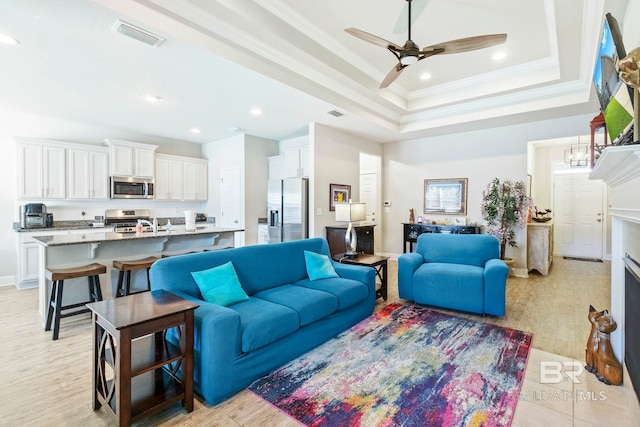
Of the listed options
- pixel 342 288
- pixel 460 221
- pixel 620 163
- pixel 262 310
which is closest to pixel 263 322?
pixel 262 310

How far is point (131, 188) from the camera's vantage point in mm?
6027

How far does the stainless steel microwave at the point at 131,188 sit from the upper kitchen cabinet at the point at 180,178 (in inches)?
8.9

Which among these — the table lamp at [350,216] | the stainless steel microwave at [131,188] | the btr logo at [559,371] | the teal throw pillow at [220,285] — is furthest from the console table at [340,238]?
the stainless steel microwave at [131,188]

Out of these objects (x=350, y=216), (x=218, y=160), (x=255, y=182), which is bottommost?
(x=350, y=216)

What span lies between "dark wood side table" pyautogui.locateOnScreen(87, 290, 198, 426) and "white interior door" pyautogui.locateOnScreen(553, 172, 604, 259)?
8.43m

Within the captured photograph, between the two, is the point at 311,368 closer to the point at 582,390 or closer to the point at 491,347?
the point at 491,347

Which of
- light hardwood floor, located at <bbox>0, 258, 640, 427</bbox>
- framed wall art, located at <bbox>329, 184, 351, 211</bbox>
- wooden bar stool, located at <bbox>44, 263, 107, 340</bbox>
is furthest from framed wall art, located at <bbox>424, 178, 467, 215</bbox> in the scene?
wooden bar stool, located at <bbox>44, 263, 107, 340</bbox>

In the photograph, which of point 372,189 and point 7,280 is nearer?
point 7,280

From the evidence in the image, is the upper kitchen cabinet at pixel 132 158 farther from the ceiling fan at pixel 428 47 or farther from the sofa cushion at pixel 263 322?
the ceiling fan at pixel 428 47

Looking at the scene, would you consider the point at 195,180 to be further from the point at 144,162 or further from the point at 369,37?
the point at 369,37

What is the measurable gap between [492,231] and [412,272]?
2.49 metres

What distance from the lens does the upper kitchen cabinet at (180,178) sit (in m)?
6.53

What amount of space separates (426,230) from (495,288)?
9.21ft

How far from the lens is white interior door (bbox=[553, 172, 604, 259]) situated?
6.84 meters
